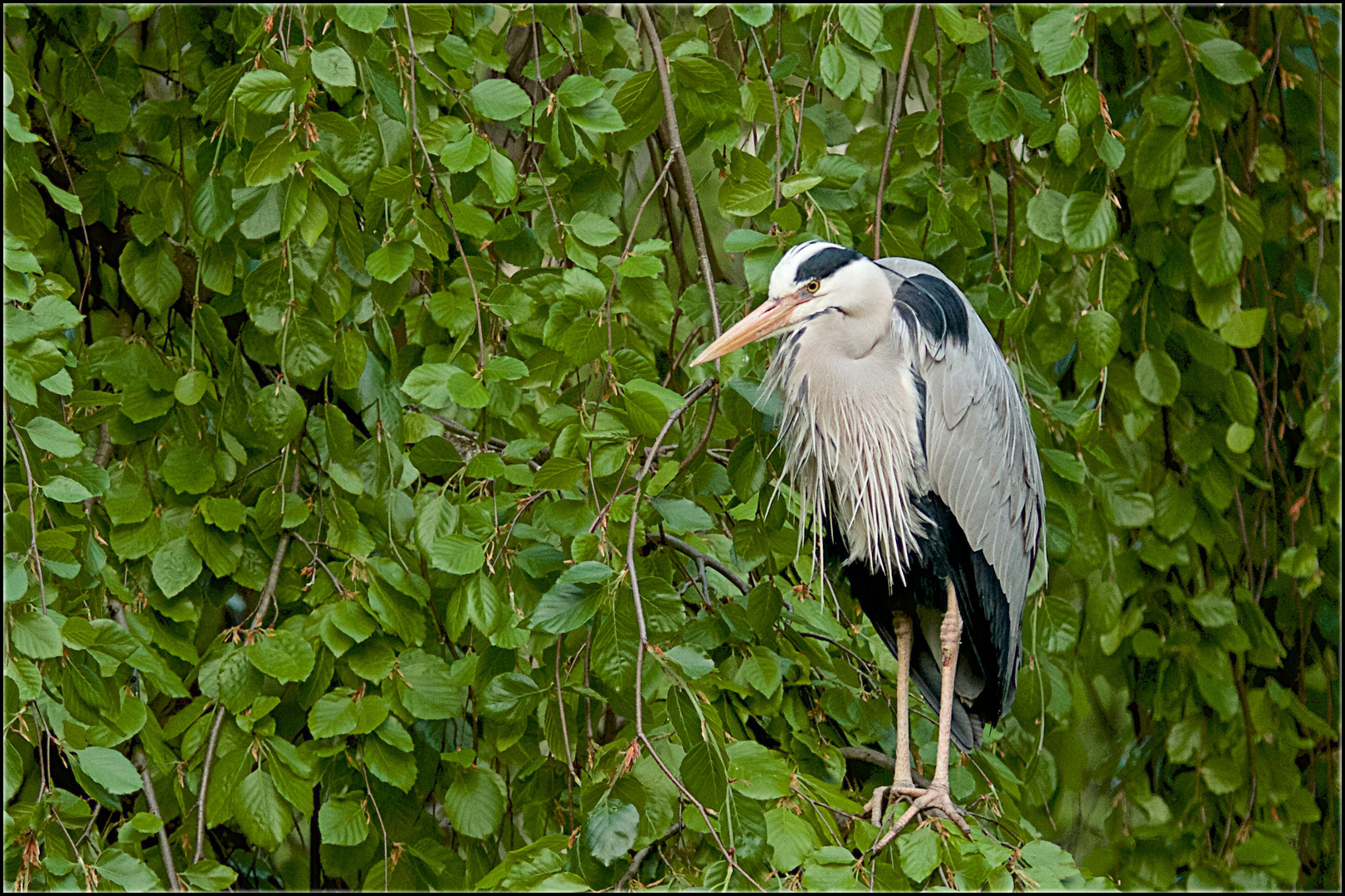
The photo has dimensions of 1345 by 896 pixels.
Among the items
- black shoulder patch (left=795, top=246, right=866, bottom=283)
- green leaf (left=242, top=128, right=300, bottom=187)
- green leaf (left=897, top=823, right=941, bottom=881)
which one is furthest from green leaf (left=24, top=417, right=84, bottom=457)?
green leaf (left=897, top=823, right=941, bottom=881)

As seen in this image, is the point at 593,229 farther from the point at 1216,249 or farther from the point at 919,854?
the point at 1216,249

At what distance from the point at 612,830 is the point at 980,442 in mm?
454

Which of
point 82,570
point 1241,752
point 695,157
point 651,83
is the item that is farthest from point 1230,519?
point 82,570

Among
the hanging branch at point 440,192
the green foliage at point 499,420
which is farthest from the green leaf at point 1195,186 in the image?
the hanging branch at point 440,192

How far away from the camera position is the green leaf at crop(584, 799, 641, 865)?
29.3 inches

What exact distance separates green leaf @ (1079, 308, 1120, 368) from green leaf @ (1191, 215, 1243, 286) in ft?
0.48

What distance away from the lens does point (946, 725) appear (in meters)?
1.00

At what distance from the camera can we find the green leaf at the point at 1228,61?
122 cm

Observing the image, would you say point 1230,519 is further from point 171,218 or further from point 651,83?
point 171,218

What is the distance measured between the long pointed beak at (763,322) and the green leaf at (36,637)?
1.57ft

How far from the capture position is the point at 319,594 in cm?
107

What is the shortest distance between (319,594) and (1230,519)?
135 cm

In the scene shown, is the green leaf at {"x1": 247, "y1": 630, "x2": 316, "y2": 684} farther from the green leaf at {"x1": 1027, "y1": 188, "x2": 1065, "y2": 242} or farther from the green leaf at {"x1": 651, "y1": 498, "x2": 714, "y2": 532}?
the green leaf at {"x1": 1027, "y1": 188, "x2": 1065, "y2": 242}

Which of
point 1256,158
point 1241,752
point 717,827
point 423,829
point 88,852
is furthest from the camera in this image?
point 1241,752
